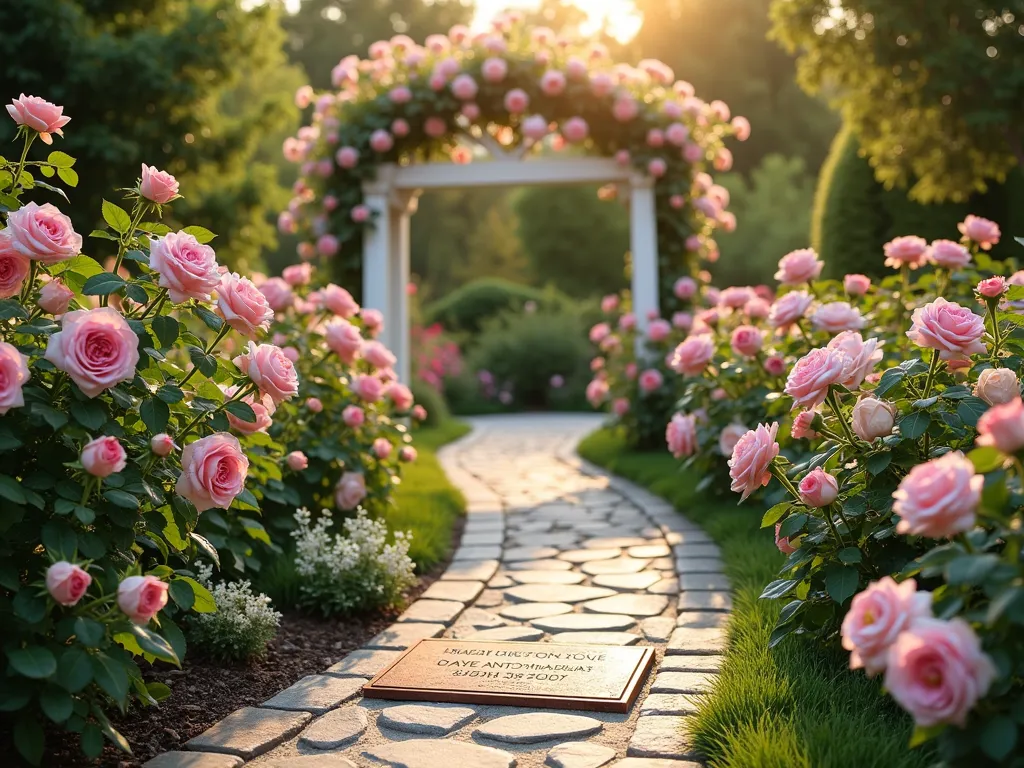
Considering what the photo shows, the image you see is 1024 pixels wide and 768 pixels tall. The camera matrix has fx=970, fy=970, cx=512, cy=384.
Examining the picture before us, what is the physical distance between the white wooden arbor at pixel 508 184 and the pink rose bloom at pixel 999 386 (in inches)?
209

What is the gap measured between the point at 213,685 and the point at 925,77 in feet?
22.0

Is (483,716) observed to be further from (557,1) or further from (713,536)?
(557,1)

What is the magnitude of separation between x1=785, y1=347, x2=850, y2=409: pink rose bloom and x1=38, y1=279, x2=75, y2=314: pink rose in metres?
1.70

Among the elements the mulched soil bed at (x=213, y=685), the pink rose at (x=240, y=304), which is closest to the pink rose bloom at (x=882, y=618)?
the pink rose at (x=240, y=304)

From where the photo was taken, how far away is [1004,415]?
152 centimetres

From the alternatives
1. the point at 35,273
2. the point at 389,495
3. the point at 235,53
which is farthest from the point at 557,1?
the point at 35,273

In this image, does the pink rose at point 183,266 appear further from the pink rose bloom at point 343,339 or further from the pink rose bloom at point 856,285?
the pink rose bloom at point 856,285

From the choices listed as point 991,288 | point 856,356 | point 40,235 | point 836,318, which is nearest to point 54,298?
point 40,235

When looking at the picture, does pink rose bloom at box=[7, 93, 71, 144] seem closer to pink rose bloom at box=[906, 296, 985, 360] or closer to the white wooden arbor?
pink rose bloom at box=[906, 296, 985, 360]

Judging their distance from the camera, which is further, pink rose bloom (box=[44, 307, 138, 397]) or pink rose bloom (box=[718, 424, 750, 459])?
pink rose bloom (box=[718, 424, 750, 459])

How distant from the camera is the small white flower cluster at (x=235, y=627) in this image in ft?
9.47

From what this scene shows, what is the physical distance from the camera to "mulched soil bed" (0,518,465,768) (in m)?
2.24

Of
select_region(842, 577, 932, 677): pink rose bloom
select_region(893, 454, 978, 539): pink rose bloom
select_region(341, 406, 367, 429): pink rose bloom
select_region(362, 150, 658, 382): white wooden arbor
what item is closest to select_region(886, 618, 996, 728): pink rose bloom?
select_region(842, 577, 932, 677): pink rose bloom

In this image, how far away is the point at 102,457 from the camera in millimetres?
1927
